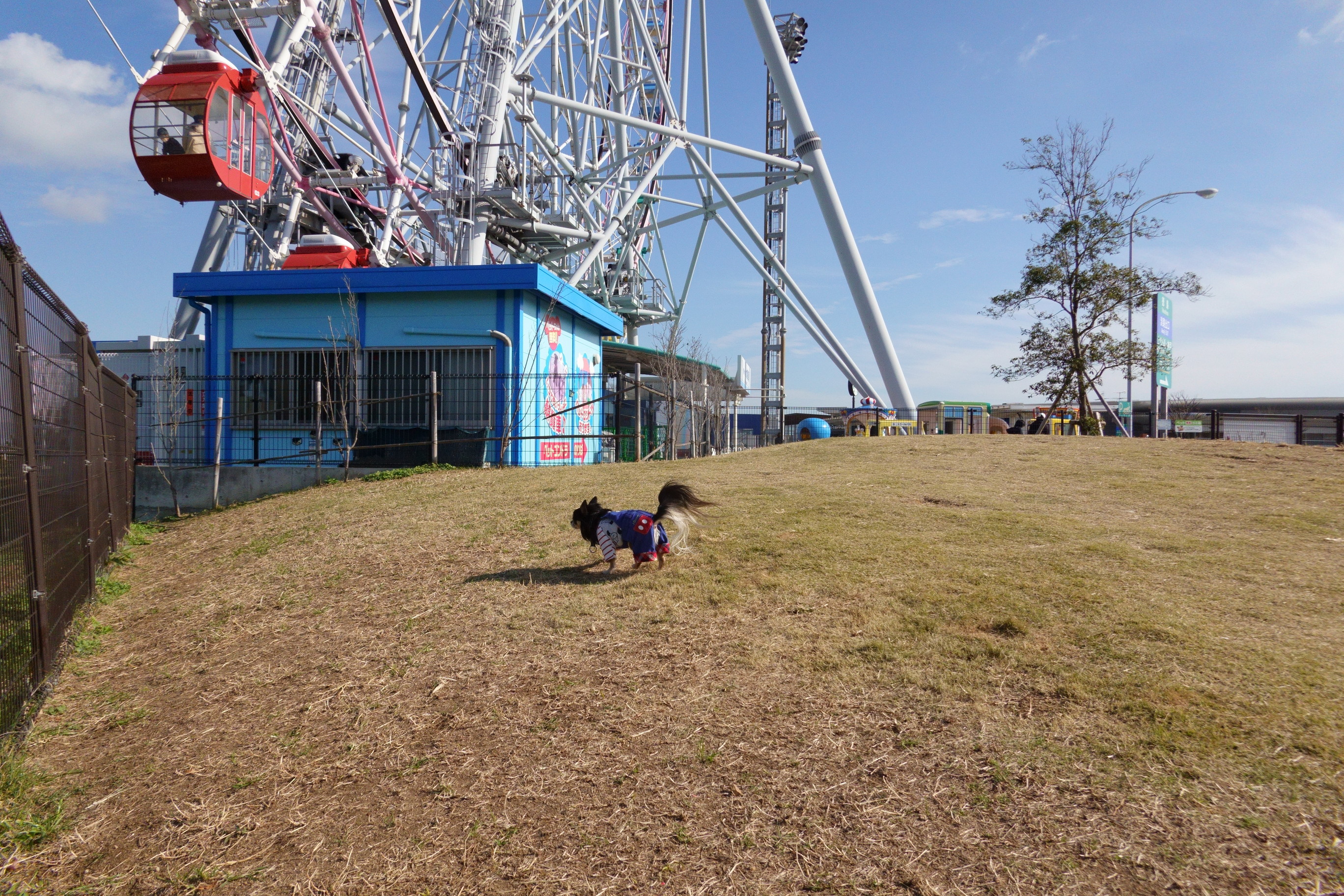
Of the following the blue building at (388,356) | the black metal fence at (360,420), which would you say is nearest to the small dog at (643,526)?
the black metal fence at (360,420)

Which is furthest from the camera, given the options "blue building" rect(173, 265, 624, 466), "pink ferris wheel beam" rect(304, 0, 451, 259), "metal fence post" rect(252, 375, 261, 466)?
"pink ferris wheel beam" rect(304, 0, 451, 259)

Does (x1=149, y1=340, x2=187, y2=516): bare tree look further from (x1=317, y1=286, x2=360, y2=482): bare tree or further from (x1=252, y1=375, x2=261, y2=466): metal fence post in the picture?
(x1=317, y1=286, x2=360, y2=482): bare tree

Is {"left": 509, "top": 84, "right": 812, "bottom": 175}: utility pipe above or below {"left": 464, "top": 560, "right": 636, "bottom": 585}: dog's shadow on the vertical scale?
above

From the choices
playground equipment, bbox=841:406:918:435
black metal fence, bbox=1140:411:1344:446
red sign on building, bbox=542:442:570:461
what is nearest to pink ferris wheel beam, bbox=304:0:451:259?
red sign on building, bbox=542:442:570:461

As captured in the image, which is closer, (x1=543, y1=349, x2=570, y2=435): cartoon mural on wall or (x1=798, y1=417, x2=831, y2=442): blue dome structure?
(x1=543, y1=349, x2=570, y2=435): cartoon mural on wall

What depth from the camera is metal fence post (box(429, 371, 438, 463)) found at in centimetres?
1361

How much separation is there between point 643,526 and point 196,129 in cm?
1489

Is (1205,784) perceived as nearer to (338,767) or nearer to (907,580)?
(907,580)

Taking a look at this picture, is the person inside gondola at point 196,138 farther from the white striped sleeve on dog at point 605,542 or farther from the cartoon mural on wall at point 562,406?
the white striped sleeve on dog at point 605,542

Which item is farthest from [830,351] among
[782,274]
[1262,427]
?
[1262,427]

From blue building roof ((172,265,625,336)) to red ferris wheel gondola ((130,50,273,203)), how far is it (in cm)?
189

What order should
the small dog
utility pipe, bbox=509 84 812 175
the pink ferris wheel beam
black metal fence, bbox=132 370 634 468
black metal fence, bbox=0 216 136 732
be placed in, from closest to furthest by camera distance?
black metal fence, bbox=0 216 136 732 < the small dog < black metal fence, bbox=132 370 634 468 < utility pipe, bbox=509 84 812 175 < the pink ferris wheel beam

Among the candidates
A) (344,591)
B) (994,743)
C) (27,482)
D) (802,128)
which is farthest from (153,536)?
(802,128)

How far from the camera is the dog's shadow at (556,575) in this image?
20.0ft
